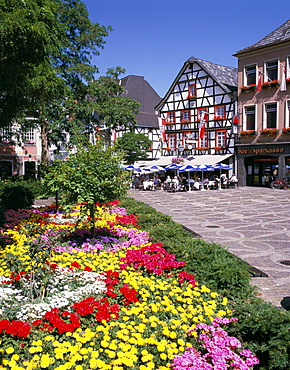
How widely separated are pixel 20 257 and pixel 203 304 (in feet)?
12.2

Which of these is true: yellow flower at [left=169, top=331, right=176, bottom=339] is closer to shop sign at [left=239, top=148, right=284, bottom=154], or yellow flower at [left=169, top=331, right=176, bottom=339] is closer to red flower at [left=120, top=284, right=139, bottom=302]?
red flower at [left=120, top=284, right=139, bottom=302]

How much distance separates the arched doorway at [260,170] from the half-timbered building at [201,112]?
2189 mm

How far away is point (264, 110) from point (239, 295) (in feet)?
95.8

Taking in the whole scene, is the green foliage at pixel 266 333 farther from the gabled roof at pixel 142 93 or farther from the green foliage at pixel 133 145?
the gabled roof at pixel 142 93

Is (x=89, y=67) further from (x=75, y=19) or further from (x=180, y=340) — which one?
(x=180, y=340)

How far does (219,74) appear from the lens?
36.9 meters

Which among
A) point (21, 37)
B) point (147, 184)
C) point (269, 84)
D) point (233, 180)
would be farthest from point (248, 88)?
point (21, 37)

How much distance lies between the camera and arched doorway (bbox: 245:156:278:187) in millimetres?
31969

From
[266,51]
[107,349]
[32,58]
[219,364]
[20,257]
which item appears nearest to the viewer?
[219,364]

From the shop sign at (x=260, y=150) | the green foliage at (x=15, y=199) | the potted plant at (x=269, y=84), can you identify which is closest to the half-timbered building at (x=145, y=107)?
the shop sign at (x=260, y=150)

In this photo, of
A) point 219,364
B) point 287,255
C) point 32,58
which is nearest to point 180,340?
point 219,364

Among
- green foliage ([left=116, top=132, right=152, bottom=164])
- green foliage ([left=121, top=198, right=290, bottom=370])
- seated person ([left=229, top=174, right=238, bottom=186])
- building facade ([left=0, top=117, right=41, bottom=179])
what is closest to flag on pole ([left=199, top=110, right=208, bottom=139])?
seated person ([left=229, top=174, right=238, bottom=186])

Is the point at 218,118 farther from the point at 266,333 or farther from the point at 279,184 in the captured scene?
the point at 266,333

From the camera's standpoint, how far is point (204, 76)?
3631 centimetres
